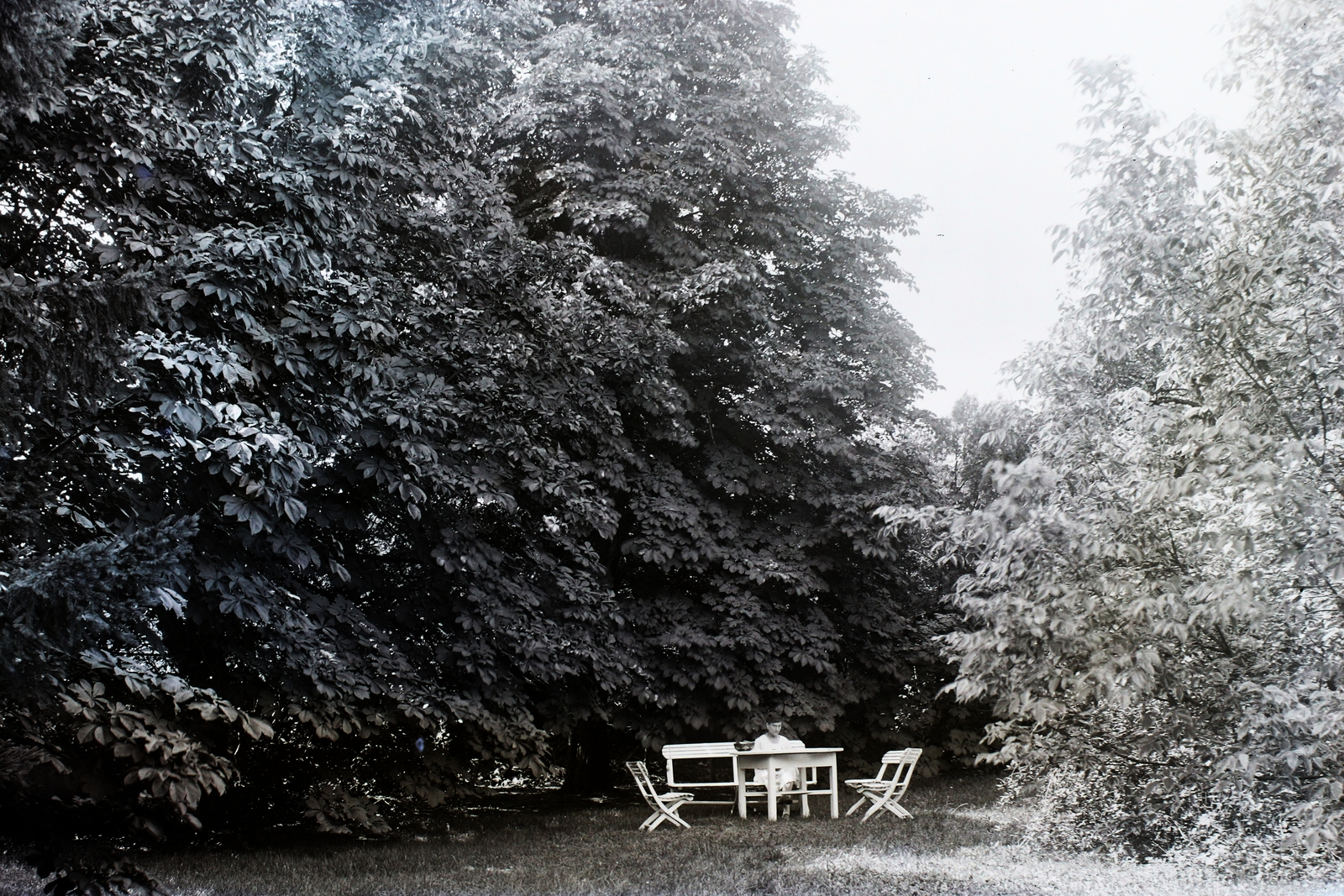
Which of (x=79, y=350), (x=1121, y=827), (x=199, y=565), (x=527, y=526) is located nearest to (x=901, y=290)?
(x=527, y=526)

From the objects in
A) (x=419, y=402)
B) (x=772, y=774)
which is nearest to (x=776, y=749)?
(x=772, y=774)

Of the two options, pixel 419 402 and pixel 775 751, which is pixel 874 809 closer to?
pixel 775 751

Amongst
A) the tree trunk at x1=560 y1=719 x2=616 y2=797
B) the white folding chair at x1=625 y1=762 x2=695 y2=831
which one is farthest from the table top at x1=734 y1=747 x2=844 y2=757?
the tree trunk at x1=560 y1=719 x2=616 y2=797

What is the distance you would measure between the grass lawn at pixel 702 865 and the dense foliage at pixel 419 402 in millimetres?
701

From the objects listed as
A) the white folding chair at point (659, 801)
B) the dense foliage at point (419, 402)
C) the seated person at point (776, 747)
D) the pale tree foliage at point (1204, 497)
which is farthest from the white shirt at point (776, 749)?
the pale tree foliage at point (1204, 497)

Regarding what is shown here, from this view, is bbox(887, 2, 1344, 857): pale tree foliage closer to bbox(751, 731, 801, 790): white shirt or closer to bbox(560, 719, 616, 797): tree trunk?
bbox(751, 731, 801, 790): white shirt

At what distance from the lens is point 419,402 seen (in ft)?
26.0

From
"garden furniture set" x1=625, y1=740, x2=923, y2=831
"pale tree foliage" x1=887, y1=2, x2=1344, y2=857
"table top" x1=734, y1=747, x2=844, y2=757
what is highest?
"pale tree foliage" x1=887, y1=2, x2=1344, y2=857

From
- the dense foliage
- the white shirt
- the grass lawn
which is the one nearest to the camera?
the dense foliage

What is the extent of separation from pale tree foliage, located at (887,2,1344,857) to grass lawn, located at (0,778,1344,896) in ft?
3.91

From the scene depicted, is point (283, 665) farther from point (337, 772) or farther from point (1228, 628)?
point (1228, 628)

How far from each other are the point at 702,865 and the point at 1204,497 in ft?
15.7

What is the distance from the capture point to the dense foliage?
4.02 metres

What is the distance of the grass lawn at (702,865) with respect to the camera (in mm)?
6434
